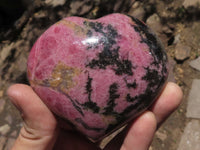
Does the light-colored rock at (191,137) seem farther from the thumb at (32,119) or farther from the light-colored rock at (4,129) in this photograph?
the light-colored rock at (4,129)

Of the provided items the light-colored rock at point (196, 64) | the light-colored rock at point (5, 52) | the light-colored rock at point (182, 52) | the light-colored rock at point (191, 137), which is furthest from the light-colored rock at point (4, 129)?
the light-colored rock at point (196, 64)

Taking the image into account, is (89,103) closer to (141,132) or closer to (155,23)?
(141,132)

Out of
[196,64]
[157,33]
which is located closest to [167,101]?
[196,64]

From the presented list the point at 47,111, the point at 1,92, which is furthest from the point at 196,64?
the point at 1,92

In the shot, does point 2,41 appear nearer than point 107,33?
No

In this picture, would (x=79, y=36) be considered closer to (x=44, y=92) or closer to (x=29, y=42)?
(x=44, y=92)

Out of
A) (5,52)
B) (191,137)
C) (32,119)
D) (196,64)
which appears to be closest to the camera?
(32,119)
